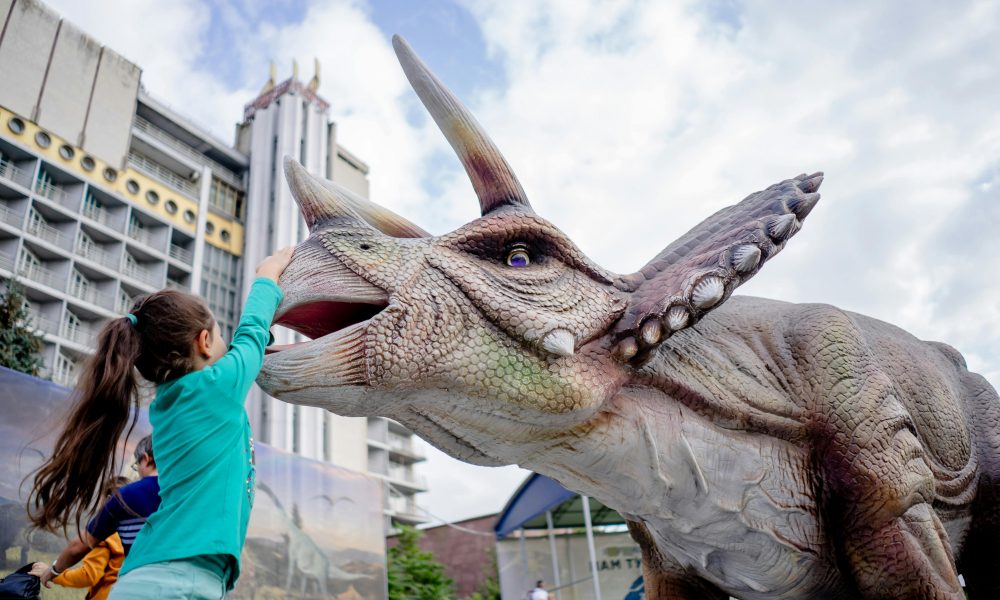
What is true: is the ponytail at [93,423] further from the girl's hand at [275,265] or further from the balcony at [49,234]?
the balcony at [49,234]

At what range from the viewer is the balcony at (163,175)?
29.4 meters

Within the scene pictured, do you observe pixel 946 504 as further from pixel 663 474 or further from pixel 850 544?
pixel 663 474

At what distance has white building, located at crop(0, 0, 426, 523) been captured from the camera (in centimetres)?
2311

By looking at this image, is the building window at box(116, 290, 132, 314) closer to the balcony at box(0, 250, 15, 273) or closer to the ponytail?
the balcony at box(0, 250, 15, 273)

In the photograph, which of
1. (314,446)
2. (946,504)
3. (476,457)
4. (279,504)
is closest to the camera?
(476,457)

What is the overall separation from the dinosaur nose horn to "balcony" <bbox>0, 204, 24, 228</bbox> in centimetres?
2560

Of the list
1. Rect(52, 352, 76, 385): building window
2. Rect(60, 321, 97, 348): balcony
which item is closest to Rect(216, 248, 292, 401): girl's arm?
Rect(52, 352, 76, 385): building window

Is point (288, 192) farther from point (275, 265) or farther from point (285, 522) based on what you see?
point (275, 265)

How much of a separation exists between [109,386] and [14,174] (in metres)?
26.2

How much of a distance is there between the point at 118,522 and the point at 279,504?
7444 millimetres

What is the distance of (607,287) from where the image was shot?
198 cm

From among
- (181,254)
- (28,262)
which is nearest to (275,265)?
(28,262)

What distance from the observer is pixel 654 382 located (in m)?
2.02

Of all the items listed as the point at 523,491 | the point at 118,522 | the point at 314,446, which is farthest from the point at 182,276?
the point at 118,522
